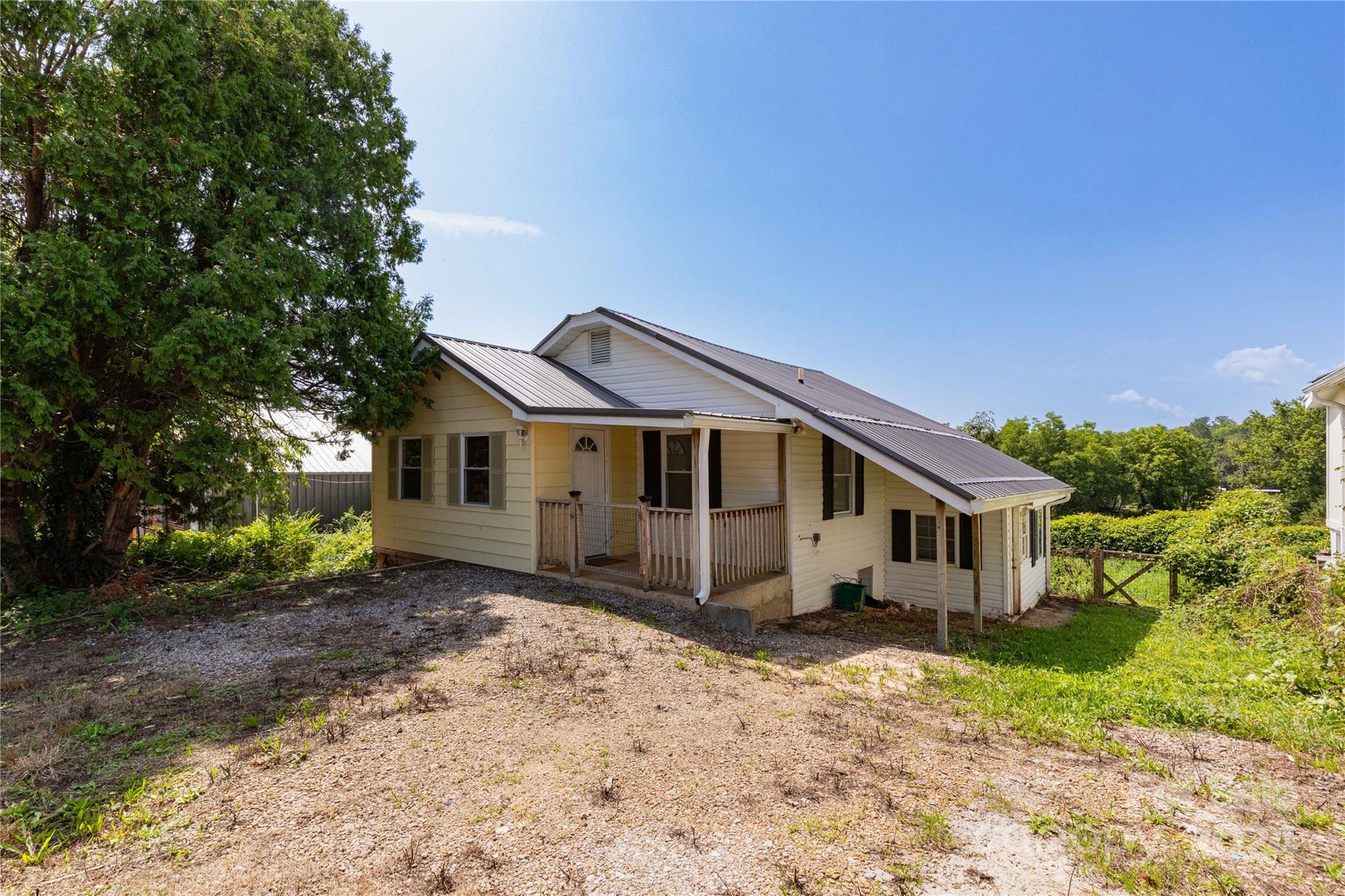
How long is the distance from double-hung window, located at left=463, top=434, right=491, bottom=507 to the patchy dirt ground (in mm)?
4421

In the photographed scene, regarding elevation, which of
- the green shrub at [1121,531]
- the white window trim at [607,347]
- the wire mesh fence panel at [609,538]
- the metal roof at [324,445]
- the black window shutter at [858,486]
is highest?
the white window trim at [607,347]

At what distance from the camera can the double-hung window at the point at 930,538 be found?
39.5ft

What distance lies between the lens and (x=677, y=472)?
10.5 m

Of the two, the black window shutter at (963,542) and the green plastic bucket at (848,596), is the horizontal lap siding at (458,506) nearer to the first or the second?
the green plastic bucket at (848,596)

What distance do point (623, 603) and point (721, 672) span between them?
2.44m

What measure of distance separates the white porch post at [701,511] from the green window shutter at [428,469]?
5.91 meters

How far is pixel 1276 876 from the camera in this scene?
282cm

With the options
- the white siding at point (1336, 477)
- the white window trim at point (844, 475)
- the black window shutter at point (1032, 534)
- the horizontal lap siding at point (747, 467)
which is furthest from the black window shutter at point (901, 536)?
the white siding at point (1336, 477)

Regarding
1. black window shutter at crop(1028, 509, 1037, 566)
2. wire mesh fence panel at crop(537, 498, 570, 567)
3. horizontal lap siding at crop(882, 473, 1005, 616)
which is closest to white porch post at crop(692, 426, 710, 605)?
wire mesh fence panel at crop(537, 498, 570, 567)

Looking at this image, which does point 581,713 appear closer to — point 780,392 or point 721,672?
point 721,672

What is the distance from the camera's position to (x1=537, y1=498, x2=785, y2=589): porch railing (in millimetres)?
8422

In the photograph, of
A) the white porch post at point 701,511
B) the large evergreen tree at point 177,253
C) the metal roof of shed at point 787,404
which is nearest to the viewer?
the large evergreen tree at point 177,253

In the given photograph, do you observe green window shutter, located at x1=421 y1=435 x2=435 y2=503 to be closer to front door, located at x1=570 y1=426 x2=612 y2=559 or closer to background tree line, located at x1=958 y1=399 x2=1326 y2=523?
front door, located at x1=570 y1=426 x2=612 y2=559

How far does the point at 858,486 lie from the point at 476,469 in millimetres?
7233
